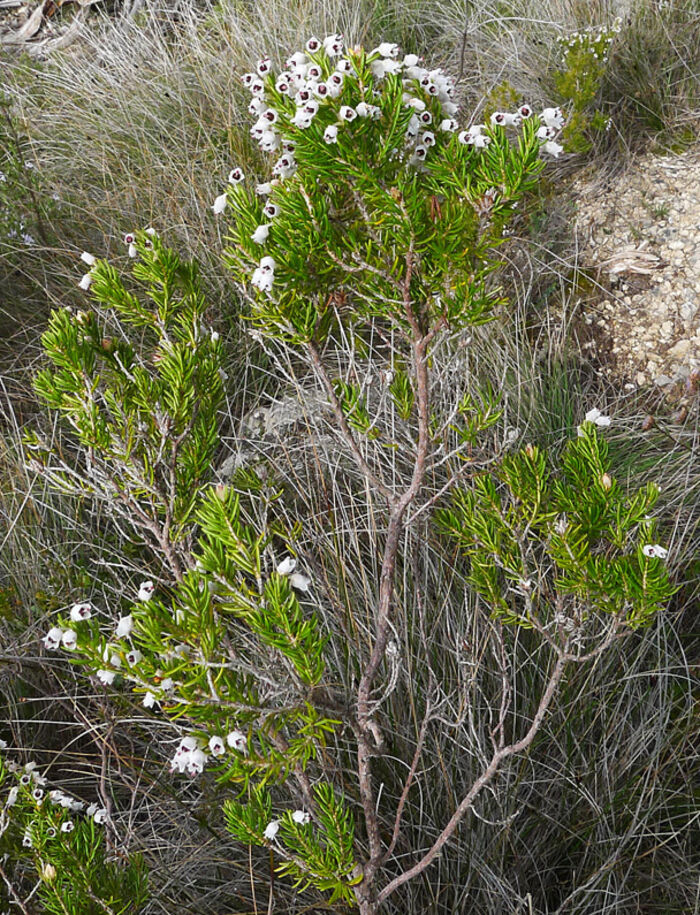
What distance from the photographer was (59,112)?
409 cm

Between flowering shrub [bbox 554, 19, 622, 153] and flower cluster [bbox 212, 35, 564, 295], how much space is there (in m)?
1.83

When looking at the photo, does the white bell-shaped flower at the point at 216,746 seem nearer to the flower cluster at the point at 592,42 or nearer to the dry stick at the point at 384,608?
the dry stick at the point at 384,608

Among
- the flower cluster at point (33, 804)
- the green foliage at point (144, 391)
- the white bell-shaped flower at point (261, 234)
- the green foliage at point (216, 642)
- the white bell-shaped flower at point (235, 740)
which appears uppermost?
the white bell-shaped flower at point (261, 234)

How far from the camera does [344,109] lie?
2.95 ft

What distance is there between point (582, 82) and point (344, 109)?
2.33 meters

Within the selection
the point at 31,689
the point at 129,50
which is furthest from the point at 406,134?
the point at 129,50

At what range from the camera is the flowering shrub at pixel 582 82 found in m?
2.72

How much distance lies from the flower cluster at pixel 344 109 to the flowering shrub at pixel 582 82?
72.1 inches

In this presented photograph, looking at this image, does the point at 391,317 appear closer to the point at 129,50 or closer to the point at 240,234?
the point at 240,234

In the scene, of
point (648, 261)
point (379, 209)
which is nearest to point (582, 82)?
point (648, 261)

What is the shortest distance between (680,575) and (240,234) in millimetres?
1499

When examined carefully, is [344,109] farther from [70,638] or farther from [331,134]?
[70,638]

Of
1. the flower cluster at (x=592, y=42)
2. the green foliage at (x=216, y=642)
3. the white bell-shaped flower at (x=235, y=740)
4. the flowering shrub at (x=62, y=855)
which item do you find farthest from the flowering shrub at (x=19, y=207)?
the white bell-shaped flower at (x=235, y=740)

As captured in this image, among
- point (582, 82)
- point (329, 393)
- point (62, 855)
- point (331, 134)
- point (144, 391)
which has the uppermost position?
point (331, 134)
